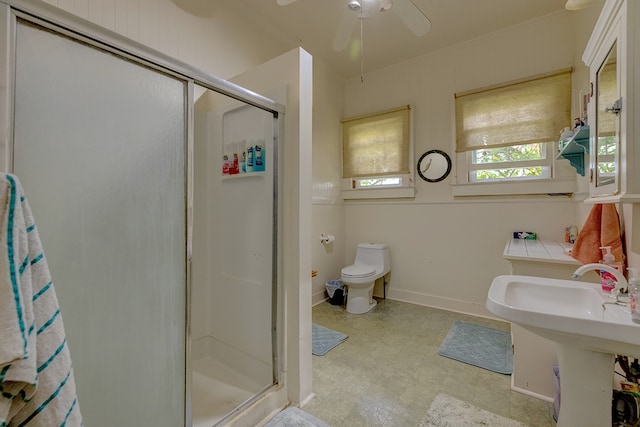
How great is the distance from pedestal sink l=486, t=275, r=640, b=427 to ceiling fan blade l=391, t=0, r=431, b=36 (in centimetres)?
153

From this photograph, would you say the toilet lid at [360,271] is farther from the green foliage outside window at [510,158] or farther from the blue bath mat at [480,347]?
the green foliage outside window at [510,158]

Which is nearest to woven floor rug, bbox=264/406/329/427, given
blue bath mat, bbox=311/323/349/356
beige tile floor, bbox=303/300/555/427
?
beige tile floor, bbox=303/300/555/427

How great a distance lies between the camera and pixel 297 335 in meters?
1.61

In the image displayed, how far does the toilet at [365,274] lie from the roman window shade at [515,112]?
1372mm

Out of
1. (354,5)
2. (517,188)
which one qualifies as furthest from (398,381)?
(354,5)

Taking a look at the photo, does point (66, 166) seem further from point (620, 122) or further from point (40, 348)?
point (620, 122)

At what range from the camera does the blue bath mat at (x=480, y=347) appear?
1.96 meters

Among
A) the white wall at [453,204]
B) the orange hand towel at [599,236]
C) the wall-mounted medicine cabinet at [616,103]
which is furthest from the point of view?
the white wall at [453,204]

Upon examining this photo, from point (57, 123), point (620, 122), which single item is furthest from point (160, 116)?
point (620, 122)

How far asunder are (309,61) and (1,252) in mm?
1573

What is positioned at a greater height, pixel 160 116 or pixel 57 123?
pixel 160 116

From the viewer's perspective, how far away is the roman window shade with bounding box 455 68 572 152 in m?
2.41

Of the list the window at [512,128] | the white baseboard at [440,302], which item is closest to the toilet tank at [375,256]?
the white baseboard at [440,302]

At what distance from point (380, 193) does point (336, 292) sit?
1.25m
